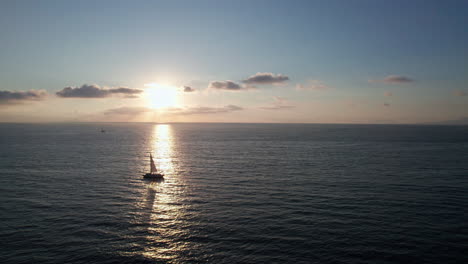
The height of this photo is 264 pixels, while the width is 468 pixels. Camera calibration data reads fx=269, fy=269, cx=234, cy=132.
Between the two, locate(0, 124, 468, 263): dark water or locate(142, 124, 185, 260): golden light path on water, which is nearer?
locate(0, 124, 468, 263): dark water

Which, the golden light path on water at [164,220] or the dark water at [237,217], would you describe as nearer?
the dark water at [237,217]

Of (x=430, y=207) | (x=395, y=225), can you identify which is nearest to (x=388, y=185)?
(x=430, y=207)

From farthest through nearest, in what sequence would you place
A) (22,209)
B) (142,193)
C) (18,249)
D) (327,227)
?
(142,193) < (22,209) < (327,227) < (18,249)

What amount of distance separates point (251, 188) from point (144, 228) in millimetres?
30625

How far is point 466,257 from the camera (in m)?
33.4

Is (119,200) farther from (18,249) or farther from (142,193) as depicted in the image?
(18,249)

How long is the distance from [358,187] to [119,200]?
56508mm

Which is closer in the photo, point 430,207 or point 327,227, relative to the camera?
point 327,227

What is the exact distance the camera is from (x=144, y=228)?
43500mm

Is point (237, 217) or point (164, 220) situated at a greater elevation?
point (237, 217)

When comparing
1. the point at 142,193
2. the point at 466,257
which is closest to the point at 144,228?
the point at 142,193

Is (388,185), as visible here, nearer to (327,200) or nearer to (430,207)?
(430,207)

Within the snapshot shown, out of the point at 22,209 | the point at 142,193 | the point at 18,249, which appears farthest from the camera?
the point at 142,193

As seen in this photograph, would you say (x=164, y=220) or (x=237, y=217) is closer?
(x=164, y=220)
